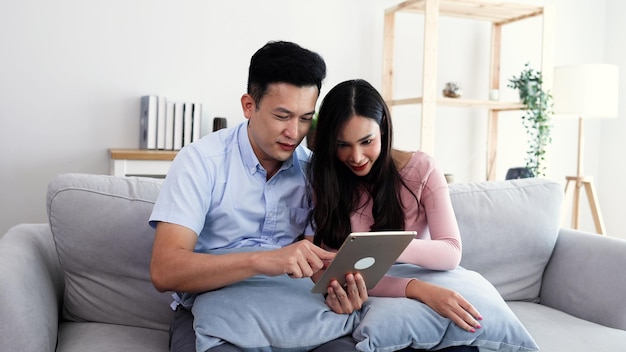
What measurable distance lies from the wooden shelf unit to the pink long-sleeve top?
77.3 inches

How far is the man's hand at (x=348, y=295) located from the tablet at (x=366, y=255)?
1 centimetres

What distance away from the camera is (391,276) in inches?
68.1

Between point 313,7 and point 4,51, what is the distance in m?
1.72

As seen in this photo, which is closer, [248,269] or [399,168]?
[248,269]

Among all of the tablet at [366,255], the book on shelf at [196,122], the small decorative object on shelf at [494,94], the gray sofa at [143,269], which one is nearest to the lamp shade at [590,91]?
the small decorative object on shelf at [494,94]

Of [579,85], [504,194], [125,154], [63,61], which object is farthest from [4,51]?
[579,85]

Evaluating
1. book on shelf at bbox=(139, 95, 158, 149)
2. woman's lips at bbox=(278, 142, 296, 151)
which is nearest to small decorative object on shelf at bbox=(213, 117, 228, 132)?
book on shelf at bbox=(139, 95, 158, 149)

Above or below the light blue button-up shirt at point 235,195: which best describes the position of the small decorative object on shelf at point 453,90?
above

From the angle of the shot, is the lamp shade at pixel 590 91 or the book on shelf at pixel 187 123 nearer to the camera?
the book on shelf at pixel 187 123

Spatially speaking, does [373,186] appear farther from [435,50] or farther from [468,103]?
[468,103]

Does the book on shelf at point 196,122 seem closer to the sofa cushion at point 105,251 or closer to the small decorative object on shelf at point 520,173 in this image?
the sofa cushion at point 105,251

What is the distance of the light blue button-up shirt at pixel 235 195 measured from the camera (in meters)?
1.65

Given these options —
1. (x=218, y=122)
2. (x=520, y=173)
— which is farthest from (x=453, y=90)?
(x=218, y=122)

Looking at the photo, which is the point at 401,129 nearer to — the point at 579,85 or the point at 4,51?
the point at 579,85
